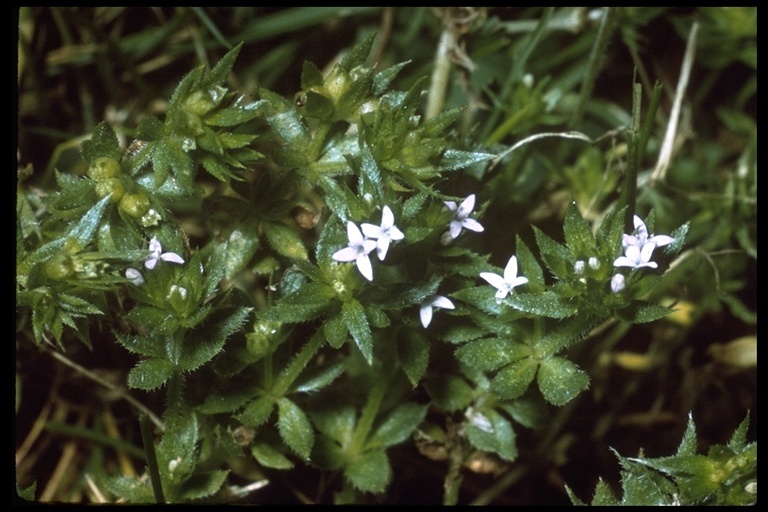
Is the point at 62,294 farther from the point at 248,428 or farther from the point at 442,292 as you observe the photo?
the point at 442,292

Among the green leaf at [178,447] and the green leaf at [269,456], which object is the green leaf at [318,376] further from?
the green leaf at [178,447]

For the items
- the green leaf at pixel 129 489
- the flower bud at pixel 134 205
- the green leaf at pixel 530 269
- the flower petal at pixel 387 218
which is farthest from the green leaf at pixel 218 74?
the green leaf at pixel 129 489

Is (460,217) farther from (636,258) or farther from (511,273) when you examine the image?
(636,258)

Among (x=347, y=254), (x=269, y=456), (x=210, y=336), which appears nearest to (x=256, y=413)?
(x=269, y=456)

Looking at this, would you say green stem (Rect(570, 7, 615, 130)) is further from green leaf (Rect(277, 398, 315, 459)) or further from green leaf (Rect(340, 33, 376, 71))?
green leaf (Rect(277, 398, 315, 459))

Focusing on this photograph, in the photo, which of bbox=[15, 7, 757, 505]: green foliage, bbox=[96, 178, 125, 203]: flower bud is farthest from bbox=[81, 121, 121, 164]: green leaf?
bbox=[96, 178, 125, 203]: flower bud
